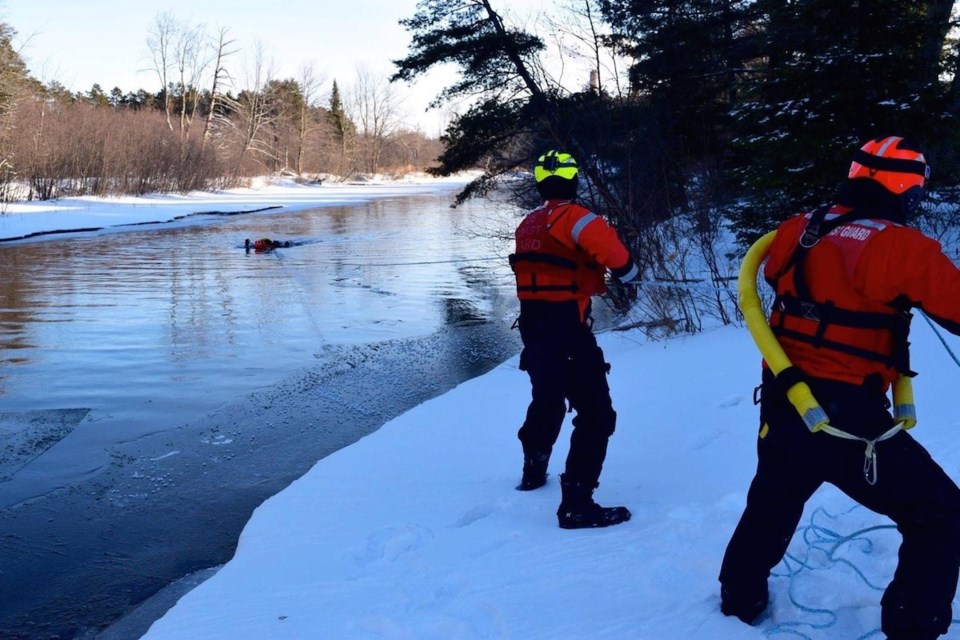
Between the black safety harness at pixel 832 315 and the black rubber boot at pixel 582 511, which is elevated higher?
the black safety harness at pixel 832 315

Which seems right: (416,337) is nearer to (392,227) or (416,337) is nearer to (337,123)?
(392,227)

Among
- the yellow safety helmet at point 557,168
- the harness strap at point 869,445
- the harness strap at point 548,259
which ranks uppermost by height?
the yellow safety helmet at point 557,168

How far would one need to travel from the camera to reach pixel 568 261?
14.7 feet

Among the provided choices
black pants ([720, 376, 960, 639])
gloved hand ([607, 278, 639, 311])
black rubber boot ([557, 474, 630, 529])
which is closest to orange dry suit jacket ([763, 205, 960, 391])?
black pants ([720, 376, 960, 639])

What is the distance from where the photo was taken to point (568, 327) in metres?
4.45

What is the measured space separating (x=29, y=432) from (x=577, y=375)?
5404mm

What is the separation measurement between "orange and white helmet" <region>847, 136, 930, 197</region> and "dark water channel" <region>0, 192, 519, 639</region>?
12.4 ft

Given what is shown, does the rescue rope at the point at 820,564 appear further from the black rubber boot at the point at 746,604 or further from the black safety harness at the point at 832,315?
the black safety harness at the point at 832,315

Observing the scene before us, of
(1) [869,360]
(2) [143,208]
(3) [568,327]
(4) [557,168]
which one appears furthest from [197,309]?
(2) [143,208]

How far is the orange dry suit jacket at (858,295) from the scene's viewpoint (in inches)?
103

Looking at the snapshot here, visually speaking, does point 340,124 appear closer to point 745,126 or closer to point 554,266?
point 745,126

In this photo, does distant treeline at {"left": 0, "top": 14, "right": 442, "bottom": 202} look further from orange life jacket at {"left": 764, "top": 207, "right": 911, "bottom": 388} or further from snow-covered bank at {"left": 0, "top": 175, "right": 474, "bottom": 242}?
orange life jacket at {"left": 764, "top": 207, "right": 911, "bottom": 388}

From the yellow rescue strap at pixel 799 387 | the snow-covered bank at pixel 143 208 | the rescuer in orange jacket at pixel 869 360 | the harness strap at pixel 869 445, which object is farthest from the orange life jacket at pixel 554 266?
the snow-covered bank at pixel 143 208

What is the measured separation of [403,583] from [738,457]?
7.08 ft
